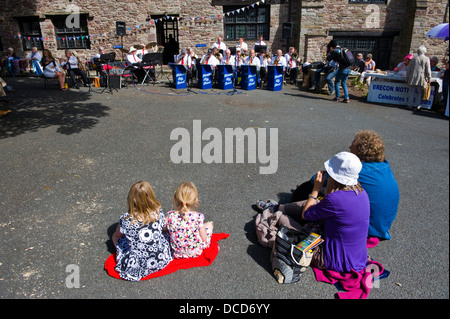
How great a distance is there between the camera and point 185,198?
3.31m

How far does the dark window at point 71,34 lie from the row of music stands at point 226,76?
30.6 ft

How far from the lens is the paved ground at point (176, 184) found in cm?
320

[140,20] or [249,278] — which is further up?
[140,20]

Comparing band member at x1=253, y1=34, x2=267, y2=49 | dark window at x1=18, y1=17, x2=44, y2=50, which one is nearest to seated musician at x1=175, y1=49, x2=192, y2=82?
band member at x1=253, y1=34, x2=267, y2=49

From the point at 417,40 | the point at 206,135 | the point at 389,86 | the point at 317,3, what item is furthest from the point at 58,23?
the point at 417,40

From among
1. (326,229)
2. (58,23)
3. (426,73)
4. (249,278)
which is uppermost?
(58,23)

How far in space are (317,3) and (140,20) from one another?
9.89 m

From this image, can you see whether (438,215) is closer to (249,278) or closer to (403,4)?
(249,278)

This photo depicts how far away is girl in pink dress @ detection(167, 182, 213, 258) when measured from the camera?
3330mm

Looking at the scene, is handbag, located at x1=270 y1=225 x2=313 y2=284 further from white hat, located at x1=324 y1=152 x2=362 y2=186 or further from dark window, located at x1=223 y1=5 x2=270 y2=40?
dark window, located at x1=223 y1=5 x2=270 y2=40

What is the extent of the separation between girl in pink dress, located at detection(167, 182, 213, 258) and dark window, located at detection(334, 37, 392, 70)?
18272mm

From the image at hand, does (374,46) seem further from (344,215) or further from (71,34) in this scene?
(344,215)

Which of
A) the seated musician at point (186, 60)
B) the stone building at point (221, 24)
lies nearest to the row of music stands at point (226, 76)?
the seated musician at point (186, 60)
